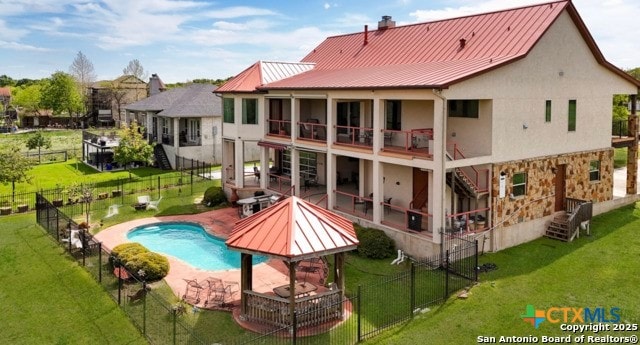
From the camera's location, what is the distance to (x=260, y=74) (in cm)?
3030

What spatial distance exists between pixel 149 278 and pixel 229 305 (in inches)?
153

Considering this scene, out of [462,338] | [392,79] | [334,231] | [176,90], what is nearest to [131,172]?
[176,90]

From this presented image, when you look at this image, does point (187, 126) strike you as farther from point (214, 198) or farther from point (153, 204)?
point (214, 198)

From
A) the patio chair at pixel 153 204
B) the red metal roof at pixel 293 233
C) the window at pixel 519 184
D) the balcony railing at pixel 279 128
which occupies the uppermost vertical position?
the balcony railing at pixel 279 128

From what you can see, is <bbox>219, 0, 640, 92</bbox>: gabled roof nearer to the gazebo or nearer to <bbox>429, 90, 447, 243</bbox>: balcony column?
<bbox>429, 90, 447, 243</bbox>: balcony column

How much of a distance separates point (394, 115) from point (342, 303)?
1190 cm

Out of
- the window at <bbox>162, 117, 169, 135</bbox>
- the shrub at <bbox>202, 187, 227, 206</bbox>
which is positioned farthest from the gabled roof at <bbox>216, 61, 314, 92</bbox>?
the window at <bbox>162, 117, 169, 135</bbox>

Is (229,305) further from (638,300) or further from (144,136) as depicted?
(144,136)

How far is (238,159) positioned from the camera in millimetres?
30312

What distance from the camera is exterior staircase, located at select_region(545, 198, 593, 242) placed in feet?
71.7

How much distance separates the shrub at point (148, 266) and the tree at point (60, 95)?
88.4 metres

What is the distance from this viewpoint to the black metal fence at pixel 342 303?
561 inches

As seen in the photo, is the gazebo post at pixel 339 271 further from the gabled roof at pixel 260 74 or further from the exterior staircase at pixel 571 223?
the gabled roof at pixel 260 74

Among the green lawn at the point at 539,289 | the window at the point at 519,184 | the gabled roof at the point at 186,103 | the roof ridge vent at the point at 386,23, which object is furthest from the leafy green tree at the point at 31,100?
the green lawn at the point at 539,289
